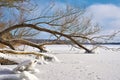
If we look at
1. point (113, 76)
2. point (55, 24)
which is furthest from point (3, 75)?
point (55, 24)

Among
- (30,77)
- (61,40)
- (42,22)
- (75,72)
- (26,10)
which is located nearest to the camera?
(30,77)

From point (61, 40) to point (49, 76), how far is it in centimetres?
844

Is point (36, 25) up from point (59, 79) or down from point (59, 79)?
up

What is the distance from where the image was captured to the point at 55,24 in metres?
14.7

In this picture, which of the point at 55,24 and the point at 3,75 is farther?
the point at 55,24

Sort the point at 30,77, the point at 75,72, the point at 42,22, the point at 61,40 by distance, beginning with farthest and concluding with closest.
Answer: the point at 61,40 < the point at 42,22 < the point at 75,72 < the point at 30,77

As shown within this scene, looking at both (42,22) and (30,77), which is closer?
(30,77)

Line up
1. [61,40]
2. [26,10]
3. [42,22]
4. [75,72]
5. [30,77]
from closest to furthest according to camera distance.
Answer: [30,77] < [75,72] < [26,10] < [42,22] < [61,40]

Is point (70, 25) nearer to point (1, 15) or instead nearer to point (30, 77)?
point (1, 15)

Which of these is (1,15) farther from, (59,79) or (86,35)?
(59,79)

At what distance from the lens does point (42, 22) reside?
14.5 m

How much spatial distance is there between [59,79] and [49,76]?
0.47 metres

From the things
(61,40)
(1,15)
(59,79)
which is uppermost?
(1,15)

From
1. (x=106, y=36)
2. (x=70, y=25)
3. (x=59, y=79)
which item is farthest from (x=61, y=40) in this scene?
(x=59, y=79)
